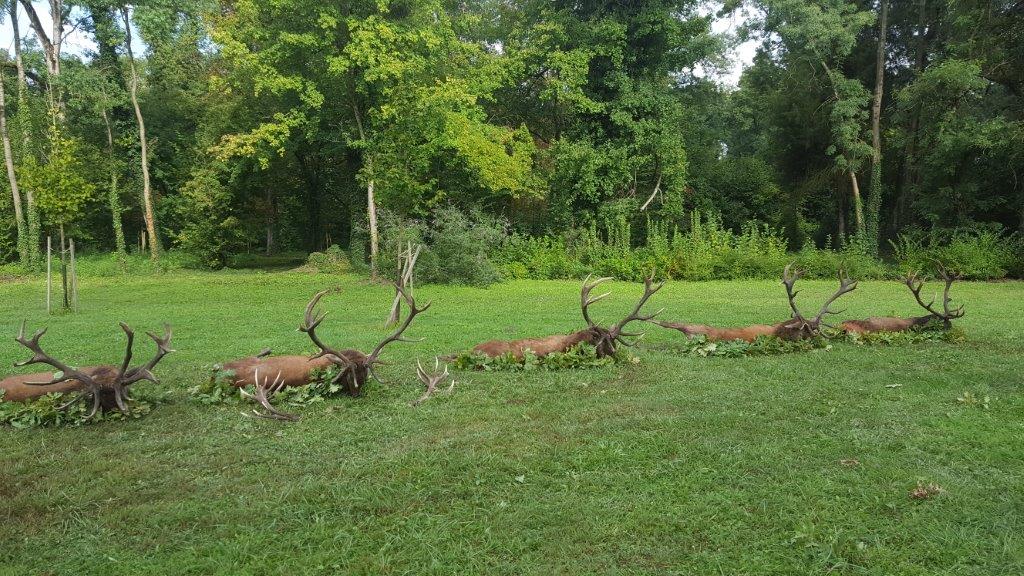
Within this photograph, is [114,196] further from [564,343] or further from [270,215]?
[564,343]

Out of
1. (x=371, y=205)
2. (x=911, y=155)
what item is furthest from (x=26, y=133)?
(x=911, y=155)

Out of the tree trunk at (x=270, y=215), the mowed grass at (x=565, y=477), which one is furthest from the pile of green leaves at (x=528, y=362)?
the tree trunk at (x=270, y=215)

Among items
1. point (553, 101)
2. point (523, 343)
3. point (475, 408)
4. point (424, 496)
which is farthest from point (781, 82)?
point (424, 496)

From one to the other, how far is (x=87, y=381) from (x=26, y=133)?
24.1 meters

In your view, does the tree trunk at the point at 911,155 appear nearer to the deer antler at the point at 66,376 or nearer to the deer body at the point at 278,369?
the deer body at the point at 278,369

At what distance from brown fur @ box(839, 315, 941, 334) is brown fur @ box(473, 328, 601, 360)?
3762 millimetres

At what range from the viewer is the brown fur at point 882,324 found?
28.7ft

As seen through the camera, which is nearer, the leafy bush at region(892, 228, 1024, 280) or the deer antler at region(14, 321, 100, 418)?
the deer antler at region(14, 321, 100, 418)

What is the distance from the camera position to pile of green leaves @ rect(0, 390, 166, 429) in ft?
17.4

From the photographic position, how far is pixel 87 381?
5.26 meters

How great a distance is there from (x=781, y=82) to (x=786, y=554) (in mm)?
29561

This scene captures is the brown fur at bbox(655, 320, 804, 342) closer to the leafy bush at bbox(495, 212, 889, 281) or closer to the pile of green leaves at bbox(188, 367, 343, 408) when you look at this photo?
the pile of green leaves at bbox(188, 367, 343, 408)

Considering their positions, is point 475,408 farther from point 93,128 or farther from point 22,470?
point 93,128

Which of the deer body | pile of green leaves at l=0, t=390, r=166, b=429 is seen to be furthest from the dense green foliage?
pile of green leaves at l=0, t=390, r=166, b=429
